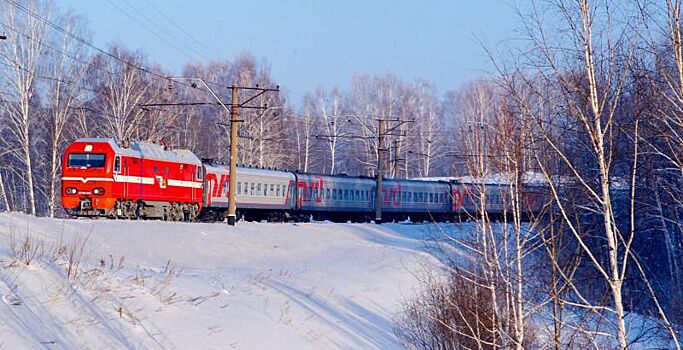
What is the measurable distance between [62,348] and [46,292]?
6.61 ft

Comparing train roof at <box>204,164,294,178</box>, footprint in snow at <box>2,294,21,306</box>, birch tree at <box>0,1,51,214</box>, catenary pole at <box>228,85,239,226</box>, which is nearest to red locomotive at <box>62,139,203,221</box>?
catenary pole at <box>228,85,239,226</box>

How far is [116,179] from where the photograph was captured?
28.8 m

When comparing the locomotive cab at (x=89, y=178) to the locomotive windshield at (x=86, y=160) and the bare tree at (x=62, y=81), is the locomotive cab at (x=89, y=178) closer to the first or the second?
the locomotive windshield at (x=86, y=160)

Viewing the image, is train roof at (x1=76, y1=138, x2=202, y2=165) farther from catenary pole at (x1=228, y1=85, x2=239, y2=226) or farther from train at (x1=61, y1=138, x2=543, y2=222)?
catenary pole at (x1=228, y1=85, x2=239, y2=226)

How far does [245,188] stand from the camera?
3934 centimetres

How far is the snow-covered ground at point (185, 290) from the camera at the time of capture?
37.3 ft

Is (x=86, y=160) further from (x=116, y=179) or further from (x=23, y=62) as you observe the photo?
(x=23, y=62)

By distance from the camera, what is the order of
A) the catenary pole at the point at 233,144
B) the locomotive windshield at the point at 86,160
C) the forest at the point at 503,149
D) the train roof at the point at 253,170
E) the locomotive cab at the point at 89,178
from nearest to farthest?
the forest at the point at 503,149, the locomotive cab at the point at 89,178, the locomotive windshield at the point at 86,160, the catenary pole at the point at 233,144, the train roof at the point at 253,170

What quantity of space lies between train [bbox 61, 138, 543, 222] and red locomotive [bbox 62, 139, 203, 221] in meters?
0.04

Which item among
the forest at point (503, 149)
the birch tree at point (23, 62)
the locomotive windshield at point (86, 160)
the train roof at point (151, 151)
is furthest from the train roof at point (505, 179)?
the birch tree at point (23, 62)

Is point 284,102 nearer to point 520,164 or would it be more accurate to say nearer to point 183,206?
point 183,206

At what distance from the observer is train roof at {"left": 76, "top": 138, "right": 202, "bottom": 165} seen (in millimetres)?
29344

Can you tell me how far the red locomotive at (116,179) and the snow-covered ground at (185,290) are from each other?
3652mm

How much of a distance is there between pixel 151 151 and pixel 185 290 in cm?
1780
